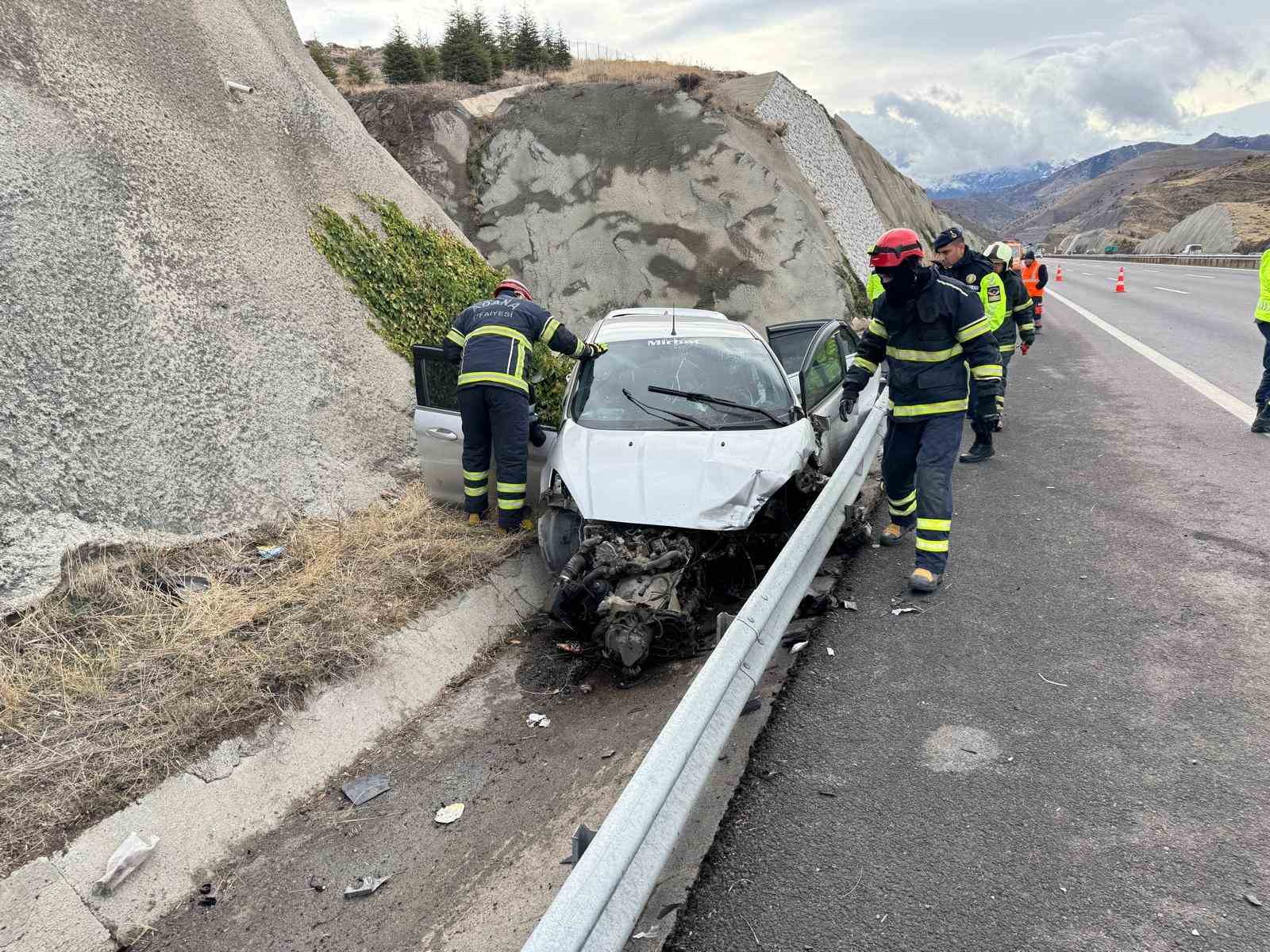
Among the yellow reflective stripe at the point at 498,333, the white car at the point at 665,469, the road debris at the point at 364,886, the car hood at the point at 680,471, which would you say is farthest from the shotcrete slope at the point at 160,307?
the road debris at the point at 364,886

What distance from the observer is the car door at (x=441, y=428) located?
5.83 metres

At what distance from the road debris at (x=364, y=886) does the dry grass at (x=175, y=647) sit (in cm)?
93

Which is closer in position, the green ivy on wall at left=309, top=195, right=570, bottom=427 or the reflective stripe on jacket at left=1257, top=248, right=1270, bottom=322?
the reflective stripe on jacket at left=1257, top=248, right=1270, bottom=322

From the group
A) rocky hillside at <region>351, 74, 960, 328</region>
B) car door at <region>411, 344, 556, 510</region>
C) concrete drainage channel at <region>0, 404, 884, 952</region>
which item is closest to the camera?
concrete drainage channel at <region>0, 404, 884, 952</region>

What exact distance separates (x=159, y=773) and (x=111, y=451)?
8.12ft

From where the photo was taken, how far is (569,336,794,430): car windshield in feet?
16.9

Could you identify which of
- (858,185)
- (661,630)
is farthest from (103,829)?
(858,185)

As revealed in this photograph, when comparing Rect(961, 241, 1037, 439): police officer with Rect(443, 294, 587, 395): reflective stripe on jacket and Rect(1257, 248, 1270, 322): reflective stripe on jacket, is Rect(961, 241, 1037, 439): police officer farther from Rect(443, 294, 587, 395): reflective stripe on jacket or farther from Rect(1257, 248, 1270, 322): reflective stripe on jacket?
Rect(443, 294, 587, 395): reflective stripe on jacket

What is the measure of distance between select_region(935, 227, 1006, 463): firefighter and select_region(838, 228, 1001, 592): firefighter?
1313 millimetres

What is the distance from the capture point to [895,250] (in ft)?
15.6

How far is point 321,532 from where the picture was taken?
5.31 m

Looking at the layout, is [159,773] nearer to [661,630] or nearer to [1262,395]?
[661,630]

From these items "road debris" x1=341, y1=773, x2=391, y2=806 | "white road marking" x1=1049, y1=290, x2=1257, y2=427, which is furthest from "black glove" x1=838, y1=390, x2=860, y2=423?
"white road marking" x1=1049, y1=290, x2=1257, y2=427

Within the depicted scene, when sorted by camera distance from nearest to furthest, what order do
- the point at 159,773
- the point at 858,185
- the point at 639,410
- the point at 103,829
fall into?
the point at 103,829
the point at 159,773
the point at 639,410
the point at 858,185
